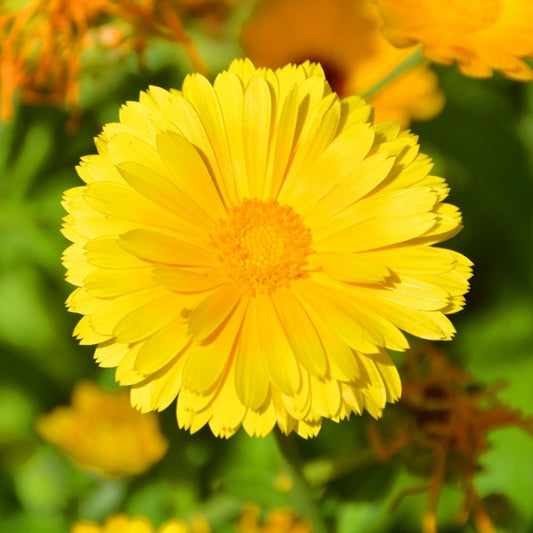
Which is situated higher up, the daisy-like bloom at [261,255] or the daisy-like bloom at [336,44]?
the daisy-like bloom at [261,255]

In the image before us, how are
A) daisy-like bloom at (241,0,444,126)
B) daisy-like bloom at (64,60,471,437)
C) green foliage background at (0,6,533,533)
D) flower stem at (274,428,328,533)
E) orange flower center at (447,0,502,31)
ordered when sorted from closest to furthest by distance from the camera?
daisy-like bloom at (64,60,471,437) → flower stem at (274,428,328,533) → orange flower center at (447,0,502,31) → green foliage background at (0,6,533,533) → daisy-like bloom at (241,0,444,126)

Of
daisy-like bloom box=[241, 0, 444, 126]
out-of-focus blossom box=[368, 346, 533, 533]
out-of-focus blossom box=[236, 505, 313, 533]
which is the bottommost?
out-of-focus blossom box=[236, 505, 313, 533]

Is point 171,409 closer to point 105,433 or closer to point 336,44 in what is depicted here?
point 105,433

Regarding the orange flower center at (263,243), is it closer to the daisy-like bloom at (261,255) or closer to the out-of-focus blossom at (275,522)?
the daisy-like bloom at (261,255)

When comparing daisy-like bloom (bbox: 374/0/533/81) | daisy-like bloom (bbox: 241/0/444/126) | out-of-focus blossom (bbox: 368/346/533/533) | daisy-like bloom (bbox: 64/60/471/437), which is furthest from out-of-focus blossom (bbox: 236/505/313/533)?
daisy-like bloom (bbox: 241/0/444/126)

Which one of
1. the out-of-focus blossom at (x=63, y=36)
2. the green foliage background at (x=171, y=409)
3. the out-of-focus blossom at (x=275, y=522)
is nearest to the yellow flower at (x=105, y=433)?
the green foliage background at (x=171, y=409)

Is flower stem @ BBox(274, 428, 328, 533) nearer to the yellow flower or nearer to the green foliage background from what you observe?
the green foliage background

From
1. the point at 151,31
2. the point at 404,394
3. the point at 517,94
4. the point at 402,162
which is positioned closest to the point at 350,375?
the point at 402,162
